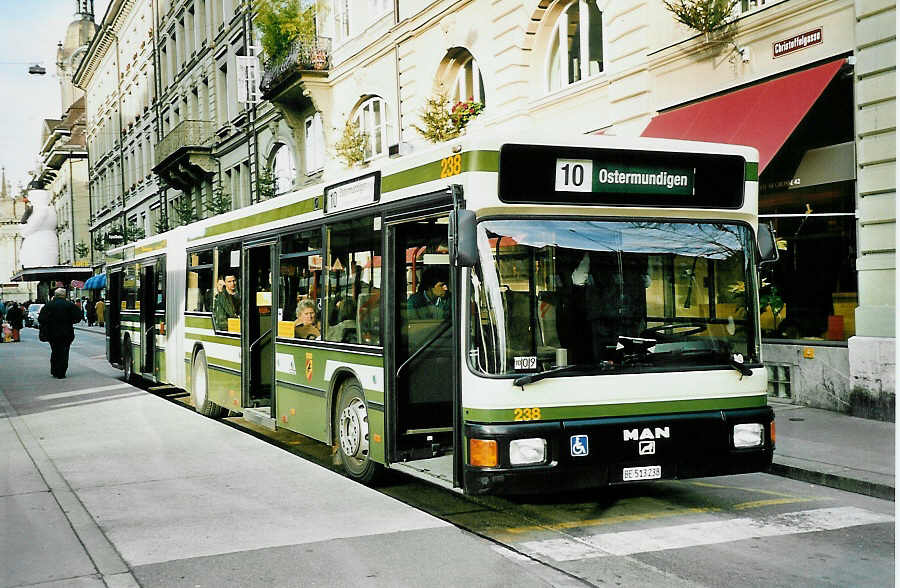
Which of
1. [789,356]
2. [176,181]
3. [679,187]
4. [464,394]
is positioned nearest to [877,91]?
[789,356]

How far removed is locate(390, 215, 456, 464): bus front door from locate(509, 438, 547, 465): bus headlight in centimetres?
150

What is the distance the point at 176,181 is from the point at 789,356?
119 feet

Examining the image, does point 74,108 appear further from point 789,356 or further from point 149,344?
point 789,356

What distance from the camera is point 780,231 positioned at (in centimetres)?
1388

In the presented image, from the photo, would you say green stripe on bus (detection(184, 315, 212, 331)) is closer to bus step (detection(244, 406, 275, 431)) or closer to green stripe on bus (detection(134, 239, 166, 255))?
bus step (detection(244, 406, 275, 431))

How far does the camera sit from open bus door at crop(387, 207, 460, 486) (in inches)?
312

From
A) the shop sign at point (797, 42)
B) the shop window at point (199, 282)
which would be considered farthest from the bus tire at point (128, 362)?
the shop sign at point (797, 42)

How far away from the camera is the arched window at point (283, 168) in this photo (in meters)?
31.4

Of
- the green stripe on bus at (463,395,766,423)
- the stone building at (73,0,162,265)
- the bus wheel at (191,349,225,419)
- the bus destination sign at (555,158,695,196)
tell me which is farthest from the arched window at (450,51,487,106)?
the stone building at (73,0,162,265)

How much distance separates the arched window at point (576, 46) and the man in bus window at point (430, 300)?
Result: 10.5 metres

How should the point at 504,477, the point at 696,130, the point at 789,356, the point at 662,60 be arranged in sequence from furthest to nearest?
the point at 662,60
the point at 696,130
the point at 789,356
the point at 504,477

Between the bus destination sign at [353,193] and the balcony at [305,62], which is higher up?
the balcony at [305,62]

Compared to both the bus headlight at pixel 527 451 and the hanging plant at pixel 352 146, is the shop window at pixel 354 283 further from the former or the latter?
the hanging plant at pixel 352 146

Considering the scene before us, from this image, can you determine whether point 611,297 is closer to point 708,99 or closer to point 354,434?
point 354,434
